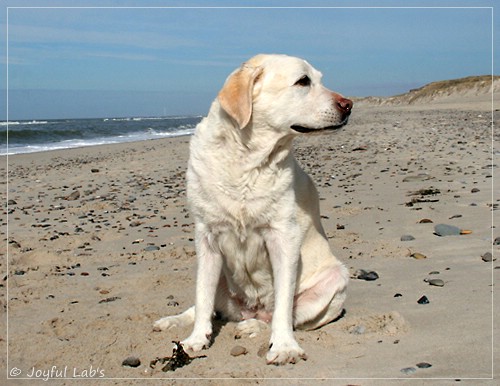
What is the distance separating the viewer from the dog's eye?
4100 millimetres

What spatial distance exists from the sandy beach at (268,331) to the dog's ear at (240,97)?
58.5 inches

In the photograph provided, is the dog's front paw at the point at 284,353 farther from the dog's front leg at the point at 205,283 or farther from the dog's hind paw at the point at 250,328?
the dog's front leg at the point at 205,283

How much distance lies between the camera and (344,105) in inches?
162

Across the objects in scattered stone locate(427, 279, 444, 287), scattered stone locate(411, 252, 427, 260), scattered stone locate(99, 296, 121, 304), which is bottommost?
scattered stone locate(99, 296, 121, 304)

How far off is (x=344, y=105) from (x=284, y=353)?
1.64 metres

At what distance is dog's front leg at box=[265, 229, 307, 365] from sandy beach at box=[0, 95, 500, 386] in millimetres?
202

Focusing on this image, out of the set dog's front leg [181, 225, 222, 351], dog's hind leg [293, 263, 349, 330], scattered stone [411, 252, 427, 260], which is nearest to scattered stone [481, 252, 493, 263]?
Answer: scattered stone [411, 252, 427, 260]

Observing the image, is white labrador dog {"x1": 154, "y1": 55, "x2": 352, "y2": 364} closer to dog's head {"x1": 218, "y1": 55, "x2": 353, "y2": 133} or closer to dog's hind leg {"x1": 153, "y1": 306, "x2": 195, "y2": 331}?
dog's head {"x1": 218, "y1": 55, "x2": 353, "y2": 133}

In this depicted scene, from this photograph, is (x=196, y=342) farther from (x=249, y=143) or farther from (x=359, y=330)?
(x=249, y=143)

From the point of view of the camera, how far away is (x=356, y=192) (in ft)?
31.4

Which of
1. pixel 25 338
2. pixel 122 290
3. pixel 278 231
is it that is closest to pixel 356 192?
pixel 122 290

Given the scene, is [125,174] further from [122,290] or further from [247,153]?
[247,153]

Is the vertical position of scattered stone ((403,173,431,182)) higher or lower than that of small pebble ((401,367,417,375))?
higher

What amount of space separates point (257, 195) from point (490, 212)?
4.33m
